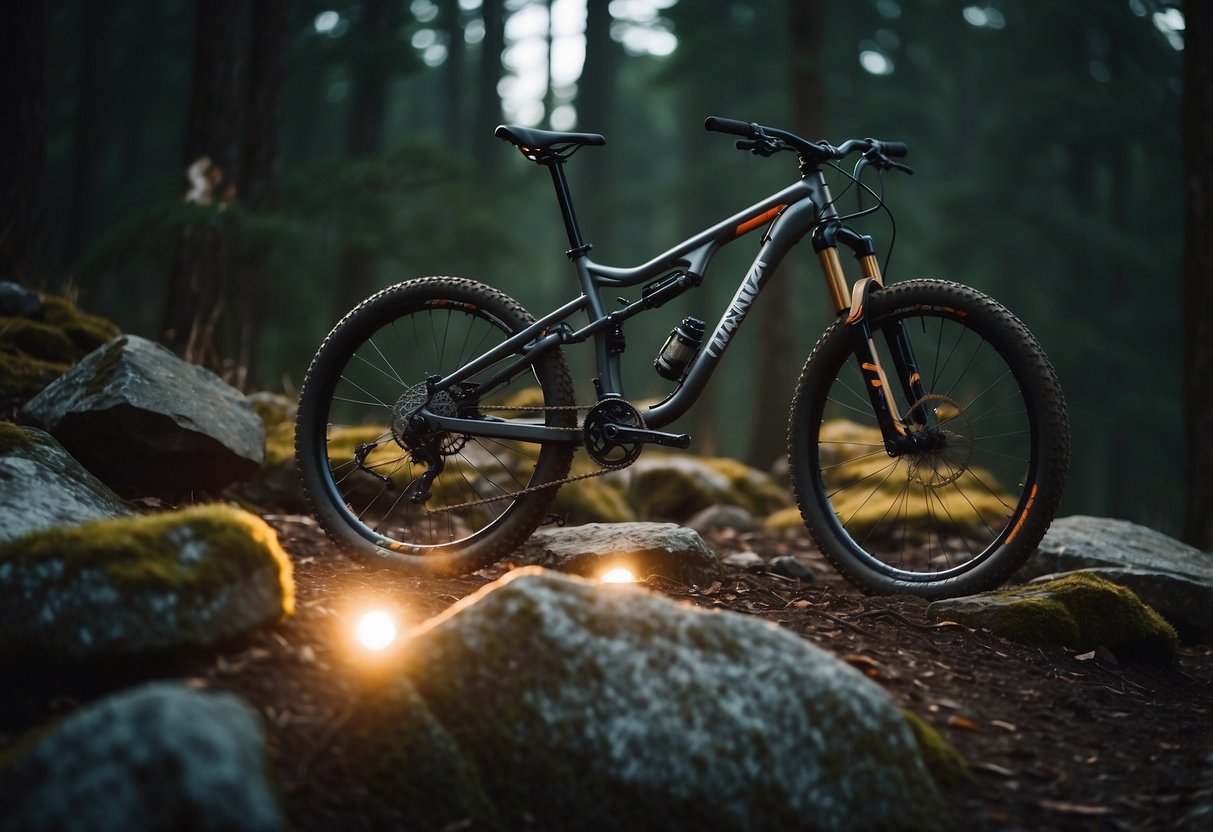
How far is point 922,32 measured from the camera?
23016 millimetres

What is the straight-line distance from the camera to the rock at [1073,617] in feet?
11.0

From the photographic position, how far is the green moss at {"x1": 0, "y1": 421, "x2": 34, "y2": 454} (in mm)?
3438

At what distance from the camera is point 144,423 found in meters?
3.98

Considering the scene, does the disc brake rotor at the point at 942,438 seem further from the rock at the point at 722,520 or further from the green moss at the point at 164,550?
the rock at the point at 722,520

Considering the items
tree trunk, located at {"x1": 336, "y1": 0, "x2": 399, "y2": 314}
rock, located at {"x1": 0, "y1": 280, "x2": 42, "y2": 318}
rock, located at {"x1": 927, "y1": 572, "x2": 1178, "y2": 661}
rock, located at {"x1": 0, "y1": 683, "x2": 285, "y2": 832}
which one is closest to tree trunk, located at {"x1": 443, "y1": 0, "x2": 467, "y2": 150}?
tree trunk, located at {"x1": 336, "y1": 0, "x2": 399, "y2": 314}

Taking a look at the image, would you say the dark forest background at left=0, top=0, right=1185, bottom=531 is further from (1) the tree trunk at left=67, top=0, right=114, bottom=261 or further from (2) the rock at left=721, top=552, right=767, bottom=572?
(2) the rock at left=721, top=552, right=767, bottom=572

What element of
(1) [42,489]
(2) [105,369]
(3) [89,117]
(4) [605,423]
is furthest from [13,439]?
(3) [89,117]

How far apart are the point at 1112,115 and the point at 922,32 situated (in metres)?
6.22

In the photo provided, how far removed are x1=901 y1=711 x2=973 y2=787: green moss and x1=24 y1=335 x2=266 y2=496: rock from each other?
122 inches

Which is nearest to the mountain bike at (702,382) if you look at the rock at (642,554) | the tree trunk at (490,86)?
the rock at (642,554)

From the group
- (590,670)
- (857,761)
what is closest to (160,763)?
(590,670)

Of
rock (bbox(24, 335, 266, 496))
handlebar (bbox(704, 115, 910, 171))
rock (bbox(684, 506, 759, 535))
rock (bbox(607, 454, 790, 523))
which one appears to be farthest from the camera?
rock (bbox(607, 454, 790, 523))

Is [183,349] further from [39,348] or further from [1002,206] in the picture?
[1002,206]

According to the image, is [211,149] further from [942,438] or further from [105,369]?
[942,438]
